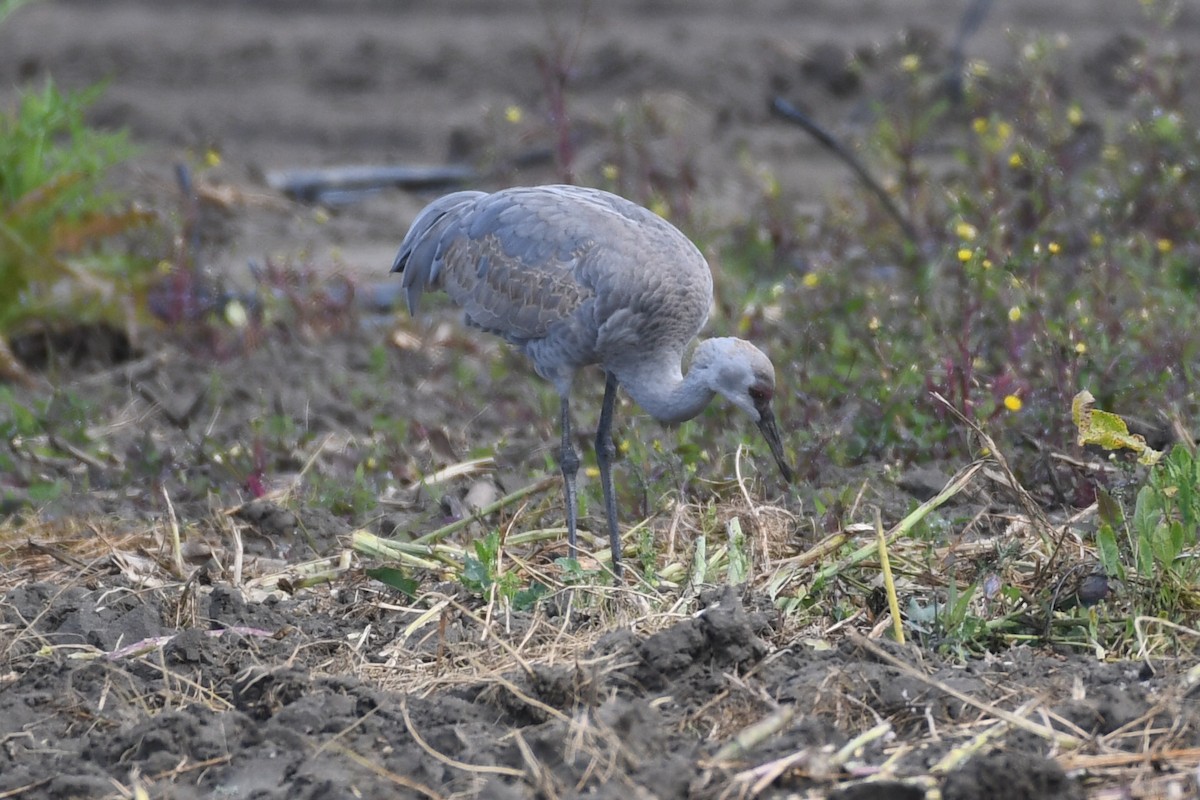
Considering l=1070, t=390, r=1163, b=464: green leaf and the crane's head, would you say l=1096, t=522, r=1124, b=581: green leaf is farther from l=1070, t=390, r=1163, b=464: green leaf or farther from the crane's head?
the crane's head

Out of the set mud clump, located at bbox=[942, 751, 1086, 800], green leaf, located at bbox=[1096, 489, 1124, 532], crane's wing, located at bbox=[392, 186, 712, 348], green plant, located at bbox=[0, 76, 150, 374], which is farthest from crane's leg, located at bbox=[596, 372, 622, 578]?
green plant, located at bbox=[0, 76, 150, 374]

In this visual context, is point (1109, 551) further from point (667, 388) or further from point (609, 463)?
point (609, 463)

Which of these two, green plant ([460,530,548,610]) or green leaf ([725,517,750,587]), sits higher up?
green leaf ([725,517,750,587])

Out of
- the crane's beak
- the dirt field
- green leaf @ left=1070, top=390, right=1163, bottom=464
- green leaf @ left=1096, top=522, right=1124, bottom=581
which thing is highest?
green leaf @ left=1070, top=390, right=1163, bottom=464

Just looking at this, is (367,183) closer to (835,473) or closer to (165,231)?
(165,231)

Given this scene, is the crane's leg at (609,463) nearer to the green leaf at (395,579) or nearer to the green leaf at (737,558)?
the green leaf at (737,558)

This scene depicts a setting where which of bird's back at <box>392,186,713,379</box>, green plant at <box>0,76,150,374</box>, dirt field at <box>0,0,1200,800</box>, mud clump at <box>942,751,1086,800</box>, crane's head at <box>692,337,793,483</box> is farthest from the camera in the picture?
green plant at <box>0,76,150,374</box>

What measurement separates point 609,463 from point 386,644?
118cm

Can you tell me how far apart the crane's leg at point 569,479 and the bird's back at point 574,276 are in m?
0.22

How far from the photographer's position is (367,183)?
10.3 meters

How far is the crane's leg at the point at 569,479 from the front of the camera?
15.4 ft

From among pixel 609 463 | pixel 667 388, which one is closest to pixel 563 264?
pixel 667 388

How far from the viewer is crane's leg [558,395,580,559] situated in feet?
15.4

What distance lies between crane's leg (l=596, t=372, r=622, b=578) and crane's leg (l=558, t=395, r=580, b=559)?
0.10m
